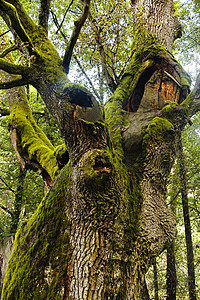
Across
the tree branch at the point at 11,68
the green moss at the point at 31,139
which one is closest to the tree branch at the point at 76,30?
the tree branch at the point at 11,68

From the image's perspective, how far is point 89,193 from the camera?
2.27 m

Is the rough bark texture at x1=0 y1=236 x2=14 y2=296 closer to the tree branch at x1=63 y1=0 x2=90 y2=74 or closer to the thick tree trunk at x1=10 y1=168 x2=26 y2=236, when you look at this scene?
the tree branch at x1=63 y1=0 x2=90 y2=74

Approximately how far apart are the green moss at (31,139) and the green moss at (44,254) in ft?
2.99

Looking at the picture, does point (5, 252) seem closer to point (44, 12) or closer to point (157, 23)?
point (44, 12)

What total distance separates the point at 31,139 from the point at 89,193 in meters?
2.55

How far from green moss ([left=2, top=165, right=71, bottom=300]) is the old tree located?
1cm

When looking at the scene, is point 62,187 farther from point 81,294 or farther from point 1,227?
point 1,227

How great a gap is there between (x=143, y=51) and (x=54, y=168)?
320 centimetres

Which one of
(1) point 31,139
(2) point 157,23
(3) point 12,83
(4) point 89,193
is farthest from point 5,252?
(2) point 157,23

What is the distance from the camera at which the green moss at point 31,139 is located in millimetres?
3787

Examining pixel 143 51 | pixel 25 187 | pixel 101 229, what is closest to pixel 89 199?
pixel 101 229

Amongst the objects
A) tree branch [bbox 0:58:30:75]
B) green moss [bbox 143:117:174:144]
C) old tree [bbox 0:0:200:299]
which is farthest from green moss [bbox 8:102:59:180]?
green moss [bbox 143:117:174:144]

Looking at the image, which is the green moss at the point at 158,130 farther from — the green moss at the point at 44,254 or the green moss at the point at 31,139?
the green moss at the point at 31,139

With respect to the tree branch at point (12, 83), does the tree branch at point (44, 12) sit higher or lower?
higher
